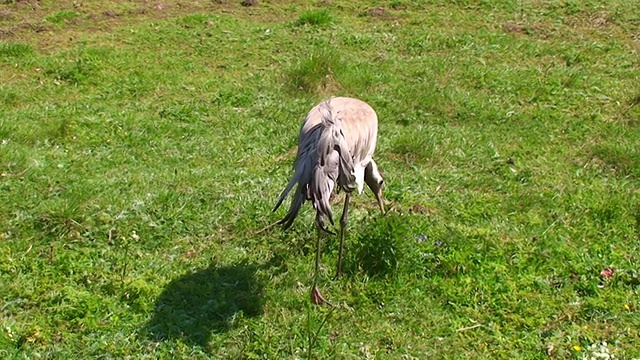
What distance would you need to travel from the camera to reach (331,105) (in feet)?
16.5

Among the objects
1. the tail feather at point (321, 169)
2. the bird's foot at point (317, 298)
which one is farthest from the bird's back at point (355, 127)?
the bird's foot at point (317, 298)

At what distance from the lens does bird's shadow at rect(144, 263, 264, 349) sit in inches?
167

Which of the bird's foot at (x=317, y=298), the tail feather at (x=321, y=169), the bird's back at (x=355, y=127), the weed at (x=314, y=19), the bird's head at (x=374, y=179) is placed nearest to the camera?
the tail feather at (x=321, y=169)

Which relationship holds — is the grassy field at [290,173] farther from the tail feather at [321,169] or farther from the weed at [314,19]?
the tail feather at [321,169]

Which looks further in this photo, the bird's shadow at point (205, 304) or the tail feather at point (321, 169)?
the bird's shadow at point (205, 304)

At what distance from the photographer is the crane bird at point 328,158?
4.14 metres

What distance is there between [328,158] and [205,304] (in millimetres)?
1144

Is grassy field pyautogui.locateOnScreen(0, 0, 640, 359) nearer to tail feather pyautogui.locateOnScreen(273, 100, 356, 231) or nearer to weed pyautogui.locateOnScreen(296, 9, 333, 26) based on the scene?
weed pyautogui.locateOnScreen(296, 9, 333, 26)

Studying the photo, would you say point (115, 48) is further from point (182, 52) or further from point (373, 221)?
point (373, 221)

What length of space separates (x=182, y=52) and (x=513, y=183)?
4.09 meters

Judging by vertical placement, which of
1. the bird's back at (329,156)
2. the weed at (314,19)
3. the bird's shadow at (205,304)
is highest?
the bird's back at (329,156)

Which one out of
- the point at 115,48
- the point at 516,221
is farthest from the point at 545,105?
the point at 115,48

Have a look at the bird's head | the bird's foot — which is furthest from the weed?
the bird's foot

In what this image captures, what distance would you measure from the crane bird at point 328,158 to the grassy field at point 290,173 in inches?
18.6
